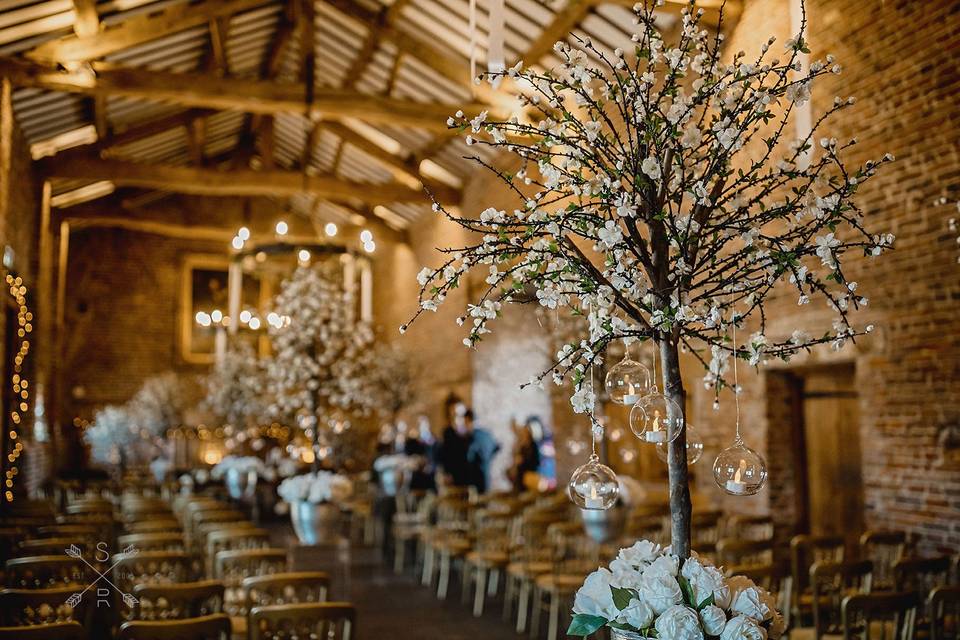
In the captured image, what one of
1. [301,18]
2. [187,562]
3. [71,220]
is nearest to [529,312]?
[301,18]

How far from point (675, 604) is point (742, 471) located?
1.25 feet

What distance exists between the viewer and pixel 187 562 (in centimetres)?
419

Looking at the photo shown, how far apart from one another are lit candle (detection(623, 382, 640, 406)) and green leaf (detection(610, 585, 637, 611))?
50 centimetres

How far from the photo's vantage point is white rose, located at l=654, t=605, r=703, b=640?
1828 mm

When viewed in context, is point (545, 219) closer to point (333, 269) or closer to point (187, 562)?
point (187, 562)

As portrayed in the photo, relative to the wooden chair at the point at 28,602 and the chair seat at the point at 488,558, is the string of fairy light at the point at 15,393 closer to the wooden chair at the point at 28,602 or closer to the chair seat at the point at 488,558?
the chair seat at the point at 488,558

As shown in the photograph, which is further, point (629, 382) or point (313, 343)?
point (313, 343)

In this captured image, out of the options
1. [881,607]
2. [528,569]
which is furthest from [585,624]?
[528,569]

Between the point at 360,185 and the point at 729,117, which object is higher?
the point at 360,185

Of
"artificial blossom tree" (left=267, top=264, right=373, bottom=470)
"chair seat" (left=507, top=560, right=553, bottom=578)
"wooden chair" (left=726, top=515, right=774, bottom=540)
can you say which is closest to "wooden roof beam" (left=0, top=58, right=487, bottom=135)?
"artificial blossom tree" (left=267, top=264, right=373, bottom=470)

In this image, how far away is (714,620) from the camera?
1874mm

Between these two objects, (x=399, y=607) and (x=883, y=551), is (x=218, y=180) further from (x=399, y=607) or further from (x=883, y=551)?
(x=883, y=551)

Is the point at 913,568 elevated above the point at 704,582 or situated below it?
below

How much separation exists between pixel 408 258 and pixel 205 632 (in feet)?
46.0
